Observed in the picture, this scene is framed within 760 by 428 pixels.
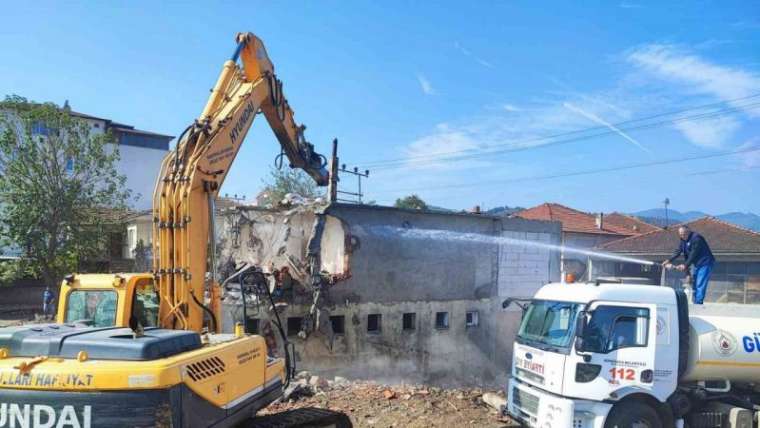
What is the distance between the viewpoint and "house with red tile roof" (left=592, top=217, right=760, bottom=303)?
2361cm

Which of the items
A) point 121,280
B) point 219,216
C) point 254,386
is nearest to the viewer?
point 254,386

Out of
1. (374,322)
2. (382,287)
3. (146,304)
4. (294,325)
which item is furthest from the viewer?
(382,287)

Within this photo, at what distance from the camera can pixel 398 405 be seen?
965cm

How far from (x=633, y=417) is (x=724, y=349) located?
201cm

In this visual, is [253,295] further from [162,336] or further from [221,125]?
[162,336]

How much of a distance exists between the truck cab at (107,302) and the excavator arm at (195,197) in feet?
0.87

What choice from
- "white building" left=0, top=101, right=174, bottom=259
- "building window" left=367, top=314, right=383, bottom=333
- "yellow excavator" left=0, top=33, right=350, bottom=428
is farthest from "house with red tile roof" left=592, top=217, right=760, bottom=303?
"white building" left=0, top=101, right=174, bottom=259

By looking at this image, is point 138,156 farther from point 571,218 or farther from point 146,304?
point 146,304

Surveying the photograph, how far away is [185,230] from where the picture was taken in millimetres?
6902

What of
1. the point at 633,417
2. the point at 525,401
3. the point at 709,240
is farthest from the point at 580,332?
the point at 709,240

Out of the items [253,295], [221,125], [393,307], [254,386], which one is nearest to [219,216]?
[253,295]

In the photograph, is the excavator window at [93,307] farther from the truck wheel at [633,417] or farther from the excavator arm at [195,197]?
the truck wheel at [633,417]

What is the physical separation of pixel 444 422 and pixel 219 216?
40.6ft

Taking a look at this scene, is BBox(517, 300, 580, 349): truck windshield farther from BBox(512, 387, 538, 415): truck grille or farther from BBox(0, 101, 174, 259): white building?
BBox(0, 101, 174, 259): white building
